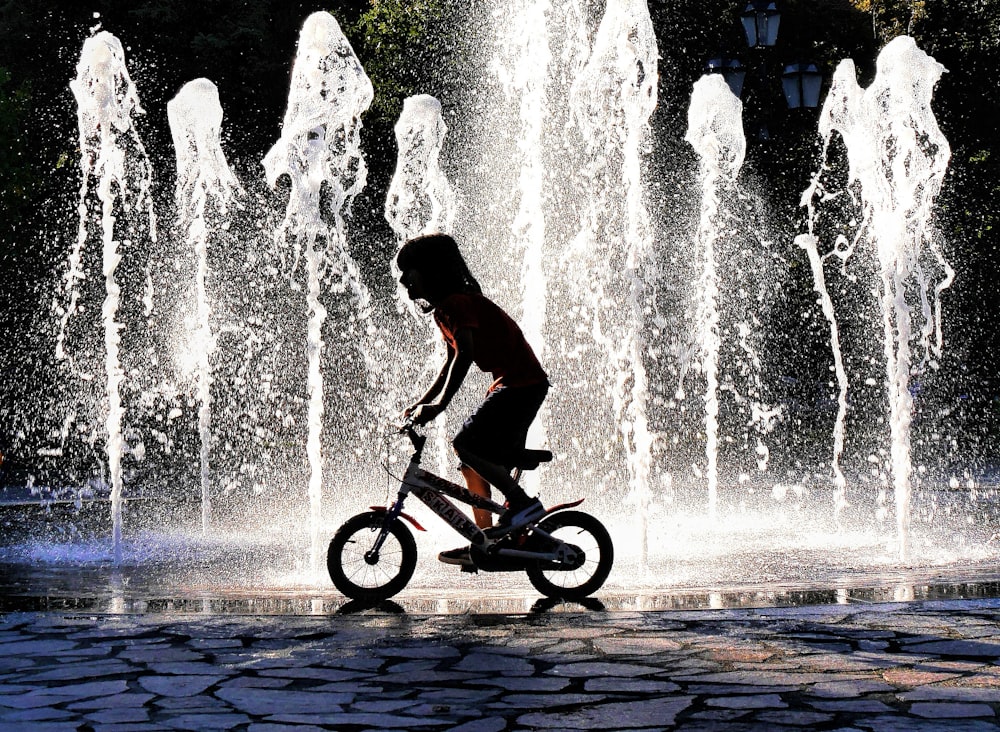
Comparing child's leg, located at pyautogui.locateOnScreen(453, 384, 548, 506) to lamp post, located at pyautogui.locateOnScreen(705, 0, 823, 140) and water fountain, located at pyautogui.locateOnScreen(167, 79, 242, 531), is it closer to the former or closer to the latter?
water fountain, located at pyautogui.locateOnScreen(167, 79, 242, 531)

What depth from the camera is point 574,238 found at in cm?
2092

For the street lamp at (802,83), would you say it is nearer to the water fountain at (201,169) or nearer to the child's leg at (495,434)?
the water fountain at (201,169)

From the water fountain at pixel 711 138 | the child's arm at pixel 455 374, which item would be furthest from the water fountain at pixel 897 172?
the child's arm at pixel 455 374

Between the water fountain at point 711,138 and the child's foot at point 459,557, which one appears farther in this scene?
the water fountain at point 711,138

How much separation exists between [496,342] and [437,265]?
450mm

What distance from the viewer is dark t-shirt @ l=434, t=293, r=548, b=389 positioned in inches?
274

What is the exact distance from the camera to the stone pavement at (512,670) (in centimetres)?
472

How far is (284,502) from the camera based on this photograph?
554 inches

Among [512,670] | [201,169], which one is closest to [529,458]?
[512,670]

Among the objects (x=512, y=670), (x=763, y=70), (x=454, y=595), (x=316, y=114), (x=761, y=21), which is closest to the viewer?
(x=512, y=670)

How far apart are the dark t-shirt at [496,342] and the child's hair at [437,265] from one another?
0.26 feet

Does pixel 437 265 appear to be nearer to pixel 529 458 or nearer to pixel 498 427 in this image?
pixel 498 427

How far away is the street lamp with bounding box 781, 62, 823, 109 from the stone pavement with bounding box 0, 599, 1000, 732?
10.7 m

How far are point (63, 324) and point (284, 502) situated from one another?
13.2 meters
